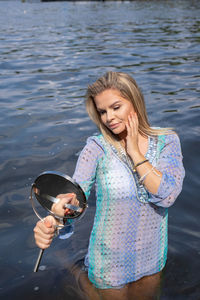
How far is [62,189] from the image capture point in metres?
2.49

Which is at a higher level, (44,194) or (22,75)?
(44,194)

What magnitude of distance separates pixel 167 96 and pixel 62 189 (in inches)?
323

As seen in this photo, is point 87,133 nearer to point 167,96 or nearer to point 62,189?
point 167,96

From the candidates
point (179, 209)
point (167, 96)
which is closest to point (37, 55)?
point (167, 96)

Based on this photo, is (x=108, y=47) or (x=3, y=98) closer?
(x=3, y=98)

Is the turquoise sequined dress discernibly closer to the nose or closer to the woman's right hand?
the nose

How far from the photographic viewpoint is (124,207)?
3.08m

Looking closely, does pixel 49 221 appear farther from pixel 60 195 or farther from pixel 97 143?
pixel 97 143

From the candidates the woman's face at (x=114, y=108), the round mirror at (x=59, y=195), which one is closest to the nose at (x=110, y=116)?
the woman's face at (x=114, y=108)

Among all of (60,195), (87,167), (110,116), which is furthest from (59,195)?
(110,116)

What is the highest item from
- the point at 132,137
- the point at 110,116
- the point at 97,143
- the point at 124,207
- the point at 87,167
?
the point at 110,116

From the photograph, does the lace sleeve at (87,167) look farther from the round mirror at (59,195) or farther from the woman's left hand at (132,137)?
the round mirror at (59,195)

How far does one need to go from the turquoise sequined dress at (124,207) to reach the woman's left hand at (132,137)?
0.74ft

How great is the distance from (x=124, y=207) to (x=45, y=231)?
72 centimetres
